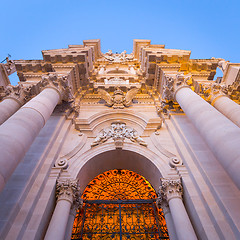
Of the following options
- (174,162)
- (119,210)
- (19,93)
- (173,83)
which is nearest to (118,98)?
(173,83)

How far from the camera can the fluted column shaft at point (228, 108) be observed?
7.98 metres

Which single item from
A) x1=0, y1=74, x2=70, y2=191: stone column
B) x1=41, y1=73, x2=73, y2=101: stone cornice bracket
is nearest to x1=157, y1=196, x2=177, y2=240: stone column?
x1=0, y1=74, x2=70, y2=191: stone column

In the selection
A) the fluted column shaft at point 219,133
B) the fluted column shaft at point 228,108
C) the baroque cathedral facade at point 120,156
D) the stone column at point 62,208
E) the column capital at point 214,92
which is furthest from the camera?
the column capital at point 214,92

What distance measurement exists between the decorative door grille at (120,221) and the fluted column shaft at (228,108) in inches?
205

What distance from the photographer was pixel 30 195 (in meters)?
5.90

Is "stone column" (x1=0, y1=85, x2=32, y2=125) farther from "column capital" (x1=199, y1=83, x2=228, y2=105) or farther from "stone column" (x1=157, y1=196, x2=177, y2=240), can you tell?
"column capital" (x1=199, y1=83, x2=228, y2=105)

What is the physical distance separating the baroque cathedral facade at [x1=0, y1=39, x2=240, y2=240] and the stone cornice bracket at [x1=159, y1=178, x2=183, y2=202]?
36 millimetres

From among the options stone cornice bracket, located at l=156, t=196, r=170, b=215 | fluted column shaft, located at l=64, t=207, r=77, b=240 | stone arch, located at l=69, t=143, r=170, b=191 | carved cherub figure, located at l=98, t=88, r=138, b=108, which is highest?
carved cherub figure, located at l=98, t=88, r=138, b=108

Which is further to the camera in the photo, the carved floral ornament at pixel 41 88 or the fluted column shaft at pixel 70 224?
the carved floral ornament at pixel 41 88

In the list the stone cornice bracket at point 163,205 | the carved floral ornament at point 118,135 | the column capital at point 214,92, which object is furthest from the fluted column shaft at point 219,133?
the carved floral ornament at point 118,135

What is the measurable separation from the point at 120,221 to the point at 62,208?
240cm

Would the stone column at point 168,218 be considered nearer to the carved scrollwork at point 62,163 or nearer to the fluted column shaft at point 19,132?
the carved scrollwork at point 62,163

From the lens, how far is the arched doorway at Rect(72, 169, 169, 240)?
22.2ft

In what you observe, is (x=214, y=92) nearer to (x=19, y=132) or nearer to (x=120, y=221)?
(x=120, y=221)
